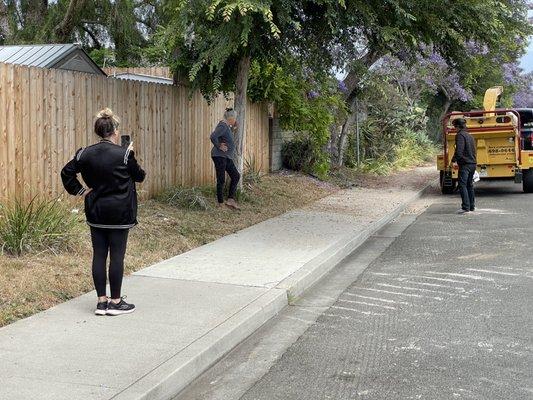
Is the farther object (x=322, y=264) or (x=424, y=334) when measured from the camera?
(x=322, y=264)

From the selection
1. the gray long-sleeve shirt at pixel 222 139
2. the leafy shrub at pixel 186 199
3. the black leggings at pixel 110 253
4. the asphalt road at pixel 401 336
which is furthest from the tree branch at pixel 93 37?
the black leggings at pixel 110 253

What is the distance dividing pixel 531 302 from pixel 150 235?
16.2 ft

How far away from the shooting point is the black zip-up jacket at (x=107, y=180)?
5675 mm

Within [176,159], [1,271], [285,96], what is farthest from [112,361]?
[285,96]

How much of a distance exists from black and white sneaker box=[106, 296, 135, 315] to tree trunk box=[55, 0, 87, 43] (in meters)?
13.6

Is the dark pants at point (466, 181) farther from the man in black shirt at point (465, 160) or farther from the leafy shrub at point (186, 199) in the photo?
the leafy shrub at point (186, 199)

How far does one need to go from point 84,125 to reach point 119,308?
4913 millimetres

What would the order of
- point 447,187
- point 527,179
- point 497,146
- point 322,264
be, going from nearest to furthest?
point 322,264 → point 497,146 → point 527,179 → point 447,187

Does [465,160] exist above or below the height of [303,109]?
below

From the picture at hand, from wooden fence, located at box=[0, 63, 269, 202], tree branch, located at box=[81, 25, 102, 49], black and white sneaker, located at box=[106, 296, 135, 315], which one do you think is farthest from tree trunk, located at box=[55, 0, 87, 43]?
black and white sneaker, located at box=[106, 296, 135, 315]

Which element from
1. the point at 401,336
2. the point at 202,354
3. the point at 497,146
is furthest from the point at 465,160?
the point at 202,354

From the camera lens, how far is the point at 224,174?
38.9 ft

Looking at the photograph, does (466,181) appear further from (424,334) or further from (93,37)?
(93,37)

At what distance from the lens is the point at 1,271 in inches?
263
